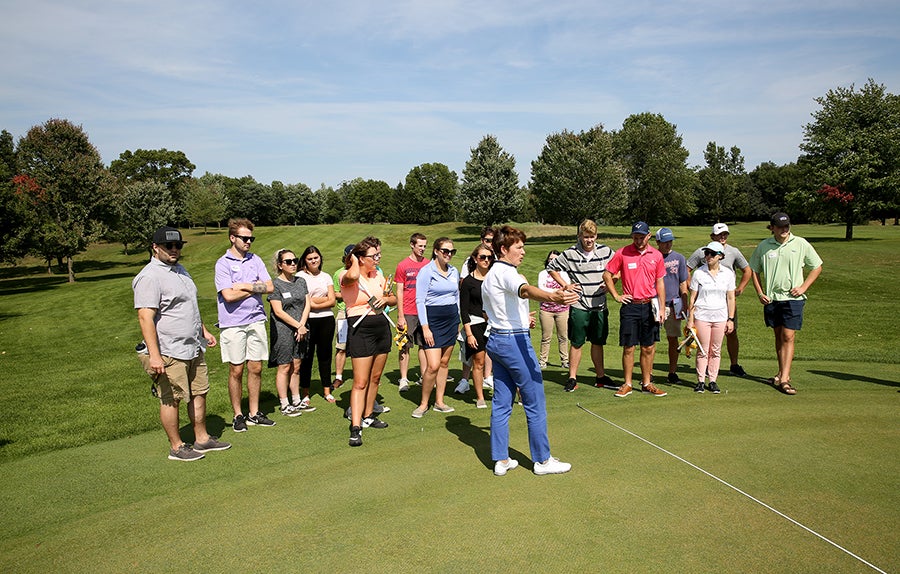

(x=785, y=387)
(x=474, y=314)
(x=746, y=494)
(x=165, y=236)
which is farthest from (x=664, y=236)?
(x=165, y=236)

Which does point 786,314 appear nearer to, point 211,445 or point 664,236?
point 664,236

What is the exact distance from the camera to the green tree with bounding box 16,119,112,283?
3747 centimetres

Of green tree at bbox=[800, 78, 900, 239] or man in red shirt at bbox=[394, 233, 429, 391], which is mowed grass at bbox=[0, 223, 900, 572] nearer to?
man in red shirt at bbox=[394, 233, 429, 391]

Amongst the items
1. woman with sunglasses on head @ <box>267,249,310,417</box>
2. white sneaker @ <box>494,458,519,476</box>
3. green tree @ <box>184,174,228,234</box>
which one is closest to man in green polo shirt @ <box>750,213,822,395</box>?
white sneaker @ <box>494,458,519,476</box>

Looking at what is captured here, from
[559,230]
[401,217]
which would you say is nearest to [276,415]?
[559,230]

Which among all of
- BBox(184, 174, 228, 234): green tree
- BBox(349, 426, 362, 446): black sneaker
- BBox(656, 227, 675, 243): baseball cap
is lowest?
BBox(349, 426, 362, 446): black sneaker

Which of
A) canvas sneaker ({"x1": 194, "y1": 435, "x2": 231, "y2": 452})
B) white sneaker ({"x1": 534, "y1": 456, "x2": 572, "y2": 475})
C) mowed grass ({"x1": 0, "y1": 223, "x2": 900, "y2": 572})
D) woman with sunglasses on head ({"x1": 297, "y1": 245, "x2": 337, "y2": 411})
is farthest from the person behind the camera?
woman with sunglasses on head ({"x1": 297, "y1": 245, "x2": 337, "y2": 411})

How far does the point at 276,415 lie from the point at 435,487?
3.32 meters

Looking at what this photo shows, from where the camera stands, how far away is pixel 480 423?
664 centimetres

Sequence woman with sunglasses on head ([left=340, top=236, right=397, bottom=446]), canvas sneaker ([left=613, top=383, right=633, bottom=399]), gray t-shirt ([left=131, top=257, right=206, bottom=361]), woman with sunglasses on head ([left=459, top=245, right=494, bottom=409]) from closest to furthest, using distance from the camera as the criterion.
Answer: gray t-shirt ([left=131, top=257, right=206, bottom=361]), woman with sunglasses on head ([left=340, top=236, right=397, bottom=446]), woman with sunglasses on head ([left=459, top=245, right=494, bottom=409]), canvas sneaker ([left=613, top=383, right=633, bottom=399])

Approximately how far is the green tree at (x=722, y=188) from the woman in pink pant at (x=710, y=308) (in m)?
67.4

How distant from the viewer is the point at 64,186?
127 ft

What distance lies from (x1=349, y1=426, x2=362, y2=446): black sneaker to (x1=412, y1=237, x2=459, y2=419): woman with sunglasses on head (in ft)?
3.75

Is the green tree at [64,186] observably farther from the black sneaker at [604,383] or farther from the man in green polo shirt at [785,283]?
the man in green polo shirt at [785,283]
